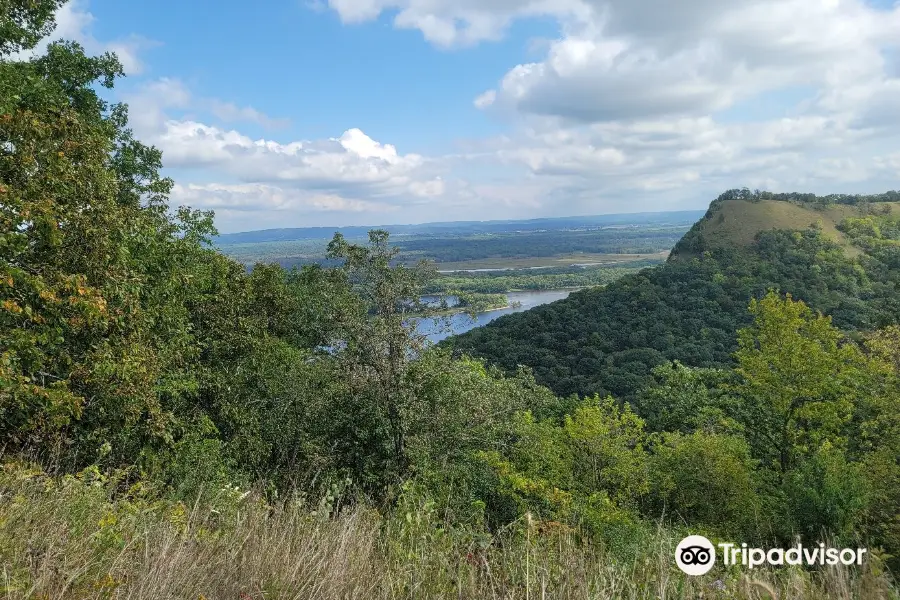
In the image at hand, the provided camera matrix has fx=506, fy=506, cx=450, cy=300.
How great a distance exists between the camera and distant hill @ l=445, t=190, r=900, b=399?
50344mm

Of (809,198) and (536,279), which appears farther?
(536,279)

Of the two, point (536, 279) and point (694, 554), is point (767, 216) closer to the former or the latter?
point (536, 279)

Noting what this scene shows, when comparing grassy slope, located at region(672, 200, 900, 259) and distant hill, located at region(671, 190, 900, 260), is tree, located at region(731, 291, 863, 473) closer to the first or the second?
distant hill, located at region(671, 190, 900, 260)

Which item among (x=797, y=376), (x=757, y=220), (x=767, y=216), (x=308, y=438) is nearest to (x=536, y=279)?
(x=757, y=220)

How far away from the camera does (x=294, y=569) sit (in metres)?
2.82

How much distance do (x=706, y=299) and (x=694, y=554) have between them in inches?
2717

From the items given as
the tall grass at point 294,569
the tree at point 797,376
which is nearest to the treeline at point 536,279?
the tree at point 797,376

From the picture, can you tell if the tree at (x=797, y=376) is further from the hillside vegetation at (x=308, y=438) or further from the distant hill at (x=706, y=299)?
the distant hill at (x=706, y=299)

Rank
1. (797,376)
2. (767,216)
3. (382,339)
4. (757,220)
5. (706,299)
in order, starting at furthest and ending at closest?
(767,216) < (757,220) < (706,299) < (797,376) < (382,339)

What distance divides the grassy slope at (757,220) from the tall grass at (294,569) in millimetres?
89490

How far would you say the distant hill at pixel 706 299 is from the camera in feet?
165

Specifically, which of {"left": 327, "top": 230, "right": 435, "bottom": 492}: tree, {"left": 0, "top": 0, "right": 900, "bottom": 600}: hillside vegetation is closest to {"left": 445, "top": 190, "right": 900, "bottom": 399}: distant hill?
{"left": 0, "top": 0, "right": 900, "bottom": 600}: hillside vegetation

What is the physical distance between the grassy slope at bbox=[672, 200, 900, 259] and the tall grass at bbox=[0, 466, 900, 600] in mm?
89490

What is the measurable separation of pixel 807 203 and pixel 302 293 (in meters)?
106
